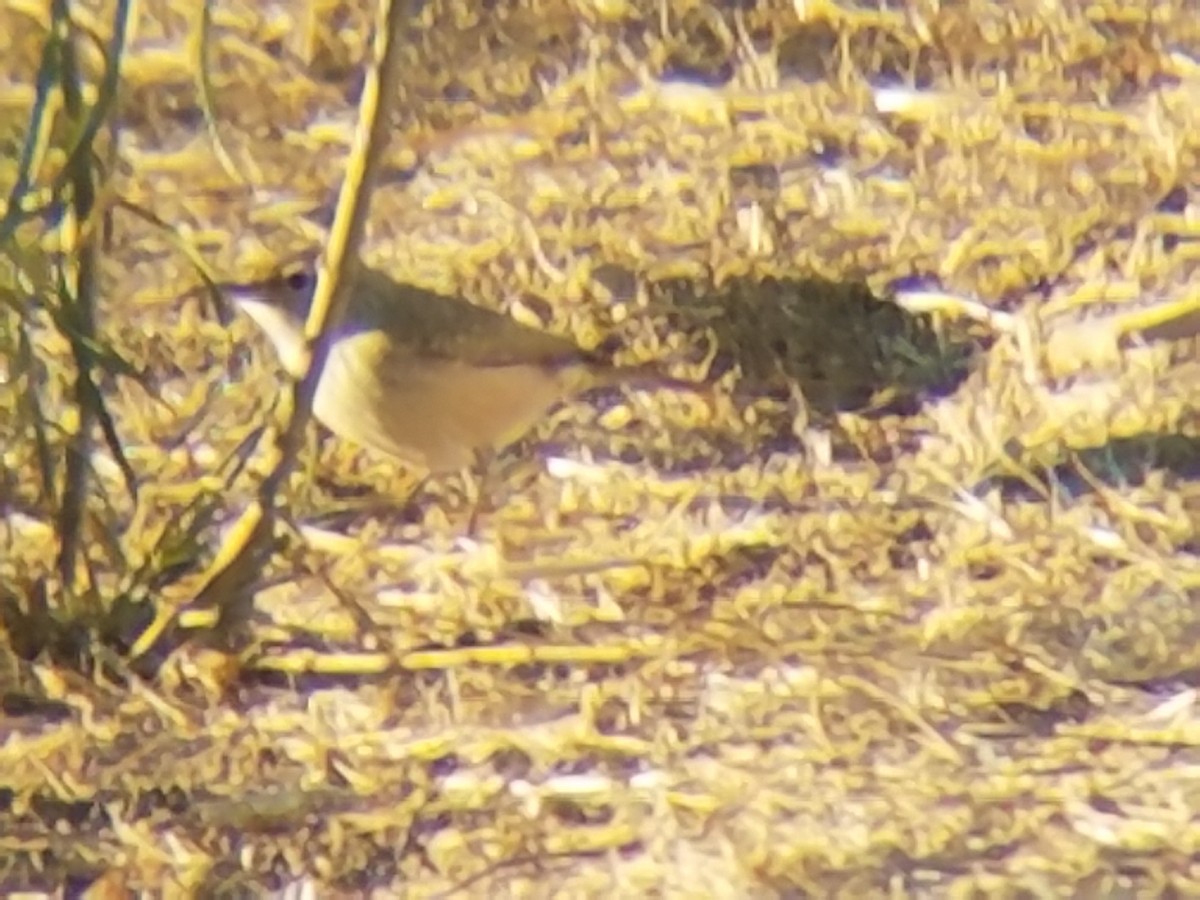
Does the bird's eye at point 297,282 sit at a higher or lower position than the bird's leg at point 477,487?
higher

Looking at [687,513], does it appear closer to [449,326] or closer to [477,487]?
[477,487]

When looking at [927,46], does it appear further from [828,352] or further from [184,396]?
[184,396]

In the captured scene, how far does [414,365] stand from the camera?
46.6 inches

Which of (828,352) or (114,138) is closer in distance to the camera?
(114,138)

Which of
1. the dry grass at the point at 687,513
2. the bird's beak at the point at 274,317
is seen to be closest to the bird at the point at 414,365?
the bird's beak at the point at 274,317

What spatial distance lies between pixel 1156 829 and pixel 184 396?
3.42ft

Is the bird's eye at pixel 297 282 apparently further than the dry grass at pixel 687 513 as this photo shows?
No

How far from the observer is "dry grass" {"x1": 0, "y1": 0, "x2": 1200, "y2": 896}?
1332 millimetres

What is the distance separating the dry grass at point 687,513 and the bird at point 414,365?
0.13 meters

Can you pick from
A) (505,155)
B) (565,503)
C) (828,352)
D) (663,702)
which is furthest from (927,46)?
(663,702)

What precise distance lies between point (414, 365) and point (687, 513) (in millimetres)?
362

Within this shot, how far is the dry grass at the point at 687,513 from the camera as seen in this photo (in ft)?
4.37

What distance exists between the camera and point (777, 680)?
1.40 meters

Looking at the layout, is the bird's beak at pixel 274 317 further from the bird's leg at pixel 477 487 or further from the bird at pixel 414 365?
the bird's leg at pixel 477 487
